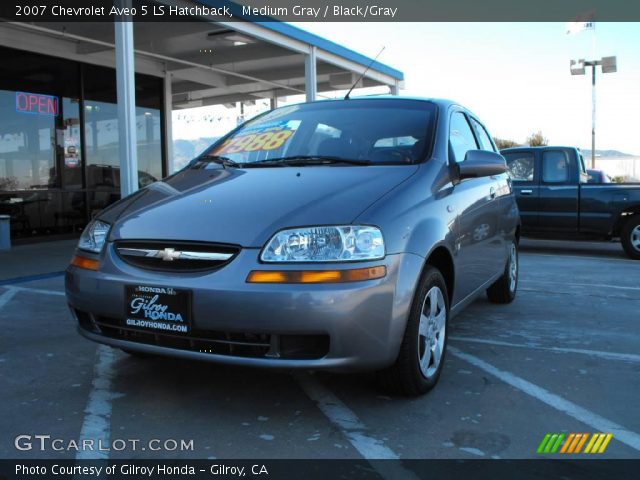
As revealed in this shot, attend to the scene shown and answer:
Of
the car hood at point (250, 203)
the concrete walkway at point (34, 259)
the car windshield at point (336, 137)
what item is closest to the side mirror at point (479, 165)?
the car windshield at point (336, 137)

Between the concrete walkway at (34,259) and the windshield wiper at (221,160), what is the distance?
394 centimetres

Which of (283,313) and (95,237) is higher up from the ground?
(95,237)

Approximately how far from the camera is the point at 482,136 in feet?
16.6

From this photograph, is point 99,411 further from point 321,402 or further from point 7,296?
point 7,296

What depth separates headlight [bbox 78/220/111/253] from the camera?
3.12 m

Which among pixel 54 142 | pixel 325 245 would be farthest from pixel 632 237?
pixel 54 142

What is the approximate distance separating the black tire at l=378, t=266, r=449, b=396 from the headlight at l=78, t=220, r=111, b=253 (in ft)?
5.19

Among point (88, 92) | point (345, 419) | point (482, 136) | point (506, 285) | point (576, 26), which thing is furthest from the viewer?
point (576, 26)

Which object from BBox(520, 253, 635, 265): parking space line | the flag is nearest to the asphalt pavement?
BBox(520, 253, 635, 265): parking space line

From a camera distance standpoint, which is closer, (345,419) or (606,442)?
(606,442)

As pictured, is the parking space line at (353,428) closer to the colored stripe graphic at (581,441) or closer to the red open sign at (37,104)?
the colored stripe graphic at (581,441)

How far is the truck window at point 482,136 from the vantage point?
4.85 m

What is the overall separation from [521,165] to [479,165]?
22.9ft

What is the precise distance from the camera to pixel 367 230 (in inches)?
107
